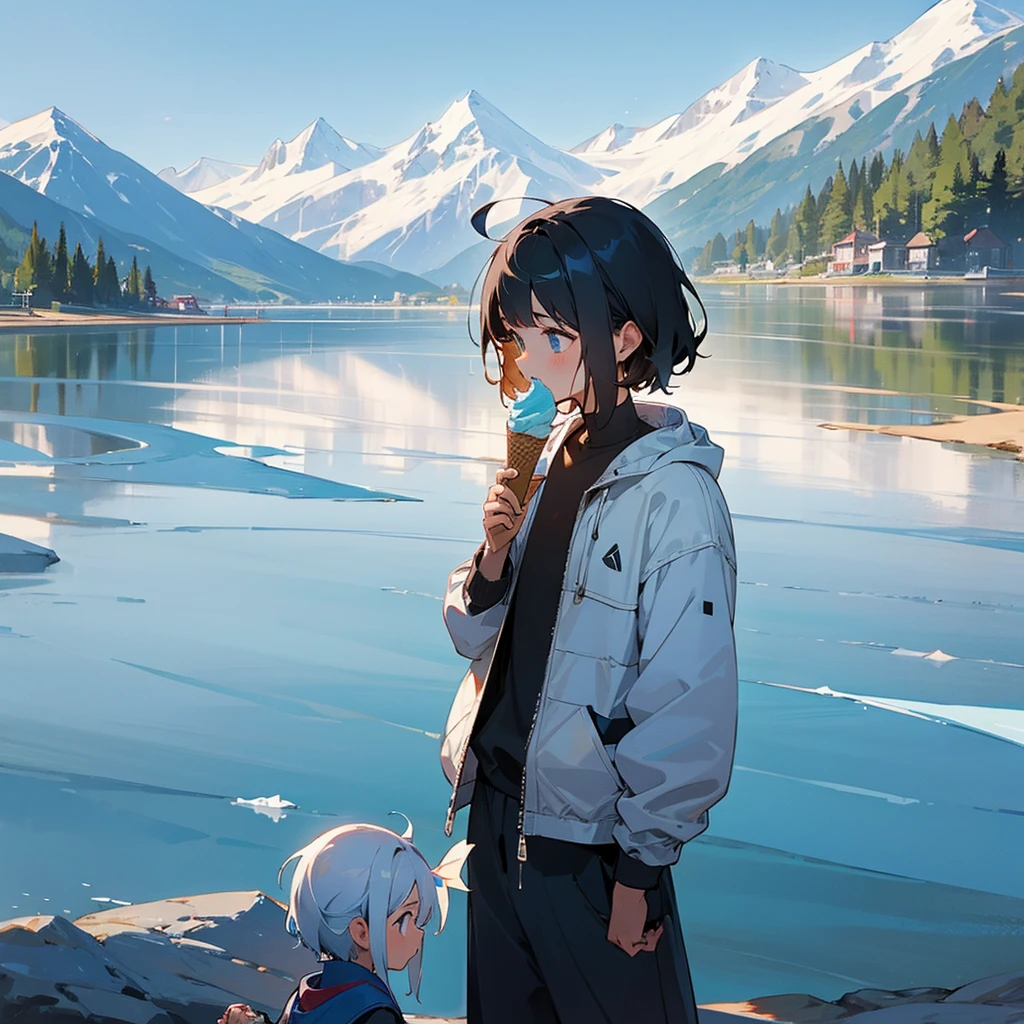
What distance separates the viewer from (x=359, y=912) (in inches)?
44.0

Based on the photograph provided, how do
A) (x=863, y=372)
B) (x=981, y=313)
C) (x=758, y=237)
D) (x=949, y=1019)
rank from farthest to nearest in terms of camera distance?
(x=758, y=237)
(x=981, y=313)
(x=863, y=372)
(x=949, y=1019)

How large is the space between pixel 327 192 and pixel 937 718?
19483 mm

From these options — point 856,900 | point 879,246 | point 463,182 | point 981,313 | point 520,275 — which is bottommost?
point 856,900

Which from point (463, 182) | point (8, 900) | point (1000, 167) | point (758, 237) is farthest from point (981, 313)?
point (8, 900)

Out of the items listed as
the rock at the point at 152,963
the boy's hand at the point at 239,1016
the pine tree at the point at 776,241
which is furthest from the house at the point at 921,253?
the boy's hand at the point at 239,1016

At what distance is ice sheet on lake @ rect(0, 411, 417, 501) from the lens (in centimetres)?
668

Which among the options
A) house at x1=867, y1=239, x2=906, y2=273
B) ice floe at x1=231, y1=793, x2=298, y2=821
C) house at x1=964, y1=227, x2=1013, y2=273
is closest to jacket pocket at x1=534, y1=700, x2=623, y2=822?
ice floe at x1=231, y1=793, x2=298, y2=821

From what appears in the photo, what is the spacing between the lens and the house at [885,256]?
1514 centimetres

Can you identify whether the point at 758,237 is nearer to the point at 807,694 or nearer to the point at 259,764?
the point at 807,694

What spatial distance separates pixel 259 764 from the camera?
315cm

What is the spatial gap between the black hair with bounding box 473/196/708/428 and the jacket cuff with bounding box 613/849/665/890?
0.41 meters

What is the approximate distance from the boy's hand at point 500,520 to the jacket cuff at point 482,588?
17 millimetres

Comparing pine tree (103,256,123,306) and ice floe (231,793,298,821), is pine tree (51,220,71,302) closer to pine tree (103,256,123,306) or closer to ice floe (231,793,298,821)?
pine tree (103,256,123,306)

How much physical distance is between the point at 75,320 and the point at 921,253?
14.3m
